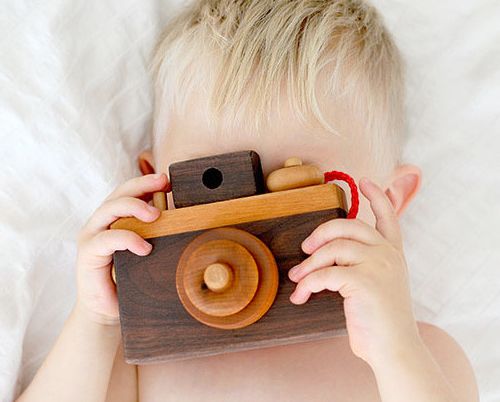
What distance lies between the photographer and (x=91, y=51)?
46.5 inches

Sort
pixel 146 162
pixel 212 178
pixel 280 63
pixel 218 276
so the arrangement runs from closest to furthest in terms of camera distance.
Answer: pixel 218 276
pixel 212 178
pixel 280 63
pixel 146 162

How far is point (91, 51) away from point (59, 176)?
18 cm

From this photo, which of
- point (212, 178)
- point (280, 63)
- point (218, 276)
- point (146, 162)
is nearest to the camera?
point (218, 276)

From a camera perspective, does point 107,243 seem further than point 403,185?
No

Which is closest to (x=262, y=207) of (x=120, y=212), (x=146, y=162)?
(x=120, y=212)

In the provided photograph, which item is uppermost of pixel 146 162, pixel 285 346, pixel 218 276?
pixel 218 276

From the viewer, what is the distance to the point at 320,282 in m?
0.84

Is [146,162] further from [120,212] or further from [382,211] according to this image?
→ [382,211]

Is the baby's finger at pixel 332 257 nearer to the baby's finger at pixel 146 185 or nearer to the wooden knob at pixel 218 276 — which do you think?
the wooden knob at pixel 218 276

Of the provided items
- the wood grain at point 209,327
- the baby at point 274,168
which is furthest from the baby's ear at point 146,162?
the wood grain at point 209,327

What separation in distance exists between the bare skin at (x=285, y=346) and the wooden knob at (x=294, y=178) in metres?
0.06

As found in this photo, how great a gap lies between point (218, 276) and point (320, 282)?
11cm

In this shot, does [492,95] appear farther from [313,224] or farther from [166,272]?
[166,272]

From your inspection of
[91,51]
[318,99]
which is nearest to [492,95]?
[318,99]
